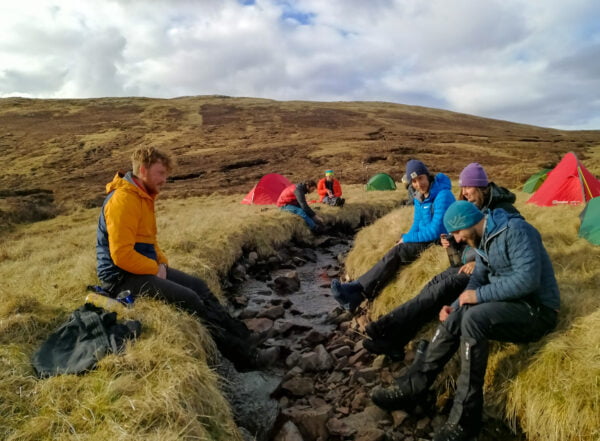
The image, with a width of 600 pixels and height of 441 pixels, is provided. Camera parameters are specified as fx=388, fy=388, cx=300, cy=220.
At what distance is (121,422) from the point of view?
11.8 ft

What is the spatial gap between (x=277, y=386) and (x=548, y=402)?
338 cm

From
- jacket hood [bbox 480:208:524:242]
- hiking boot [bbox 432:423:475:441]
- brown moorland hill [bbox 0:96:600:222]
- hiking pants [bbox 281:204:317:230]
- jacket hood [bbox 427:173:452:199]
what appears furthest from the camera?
brown moorland hill [bbox 0:96:600:222]

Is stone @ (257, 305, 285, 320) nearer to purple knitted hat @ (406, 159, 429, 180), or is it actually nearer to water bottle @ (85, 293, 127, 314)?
water bottle @ (85, 293, 127, 314)


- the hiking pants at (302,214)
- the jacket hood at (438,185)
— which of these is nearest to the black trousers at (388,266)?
the jacket hood at (438,185)

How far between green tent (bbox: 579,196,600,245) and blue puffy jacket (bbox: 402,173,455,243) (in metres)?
3.50

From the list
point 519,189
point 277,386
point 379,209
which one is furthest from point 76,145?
point 277,386

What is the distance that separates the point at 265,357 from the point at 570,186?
1288 centimetres

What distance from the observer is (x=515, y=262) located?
14.4 feet

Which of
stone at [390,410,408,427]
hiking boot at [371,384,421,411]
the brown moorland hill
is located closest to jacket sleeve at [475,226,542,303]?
hiking boot at [371,384,421,411]

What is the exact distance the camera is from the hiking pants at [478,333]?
14.0 feet

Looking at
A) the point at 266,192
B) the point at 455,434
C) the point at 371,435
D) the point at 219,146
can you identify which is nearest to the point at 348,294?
the point at 371,435

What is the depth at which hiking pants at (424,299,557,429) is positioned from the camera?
4.28 meters

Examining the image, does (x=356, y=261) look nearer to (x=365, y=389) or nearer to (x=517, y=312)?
(x=365, y=389)

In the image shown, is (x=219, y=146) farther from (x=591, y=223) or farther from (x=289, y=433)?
(x=289, y=433)
